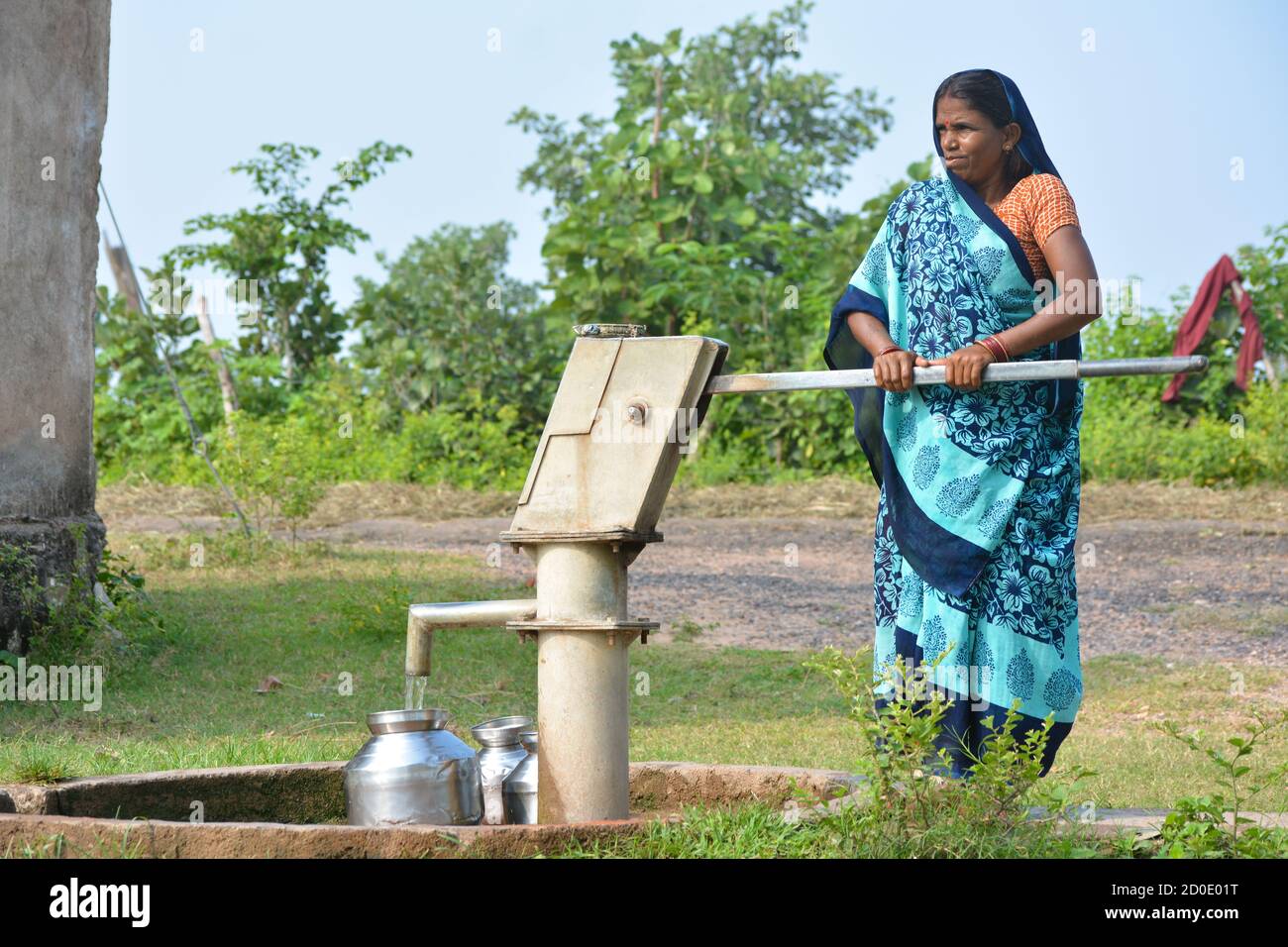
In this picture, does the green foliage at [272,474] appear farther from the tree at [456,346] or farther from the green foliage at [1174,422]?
the green foliage at [1174,422]

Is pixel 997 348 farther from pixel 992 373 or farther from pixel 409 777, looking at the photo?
pixel 409 777

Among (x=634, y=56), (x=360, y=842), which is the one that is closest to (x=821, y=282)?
(x=634, y=56)

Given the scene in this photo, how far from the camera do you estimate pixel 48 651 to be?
6.07 meters

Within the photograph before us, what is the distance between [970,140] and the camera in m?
3.50

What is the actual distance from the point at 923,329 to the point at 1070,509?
20.6 inches

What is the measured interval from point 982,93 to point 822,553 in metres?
6.74

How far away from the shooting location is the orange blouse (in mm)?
3420

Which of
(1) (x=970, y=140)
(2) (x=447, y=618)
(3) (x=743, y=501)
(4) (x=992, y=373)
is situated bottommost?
(2) (x=447, y=618)

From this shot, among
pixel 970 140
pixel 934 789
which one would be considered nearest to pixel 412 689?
pixel 934 789

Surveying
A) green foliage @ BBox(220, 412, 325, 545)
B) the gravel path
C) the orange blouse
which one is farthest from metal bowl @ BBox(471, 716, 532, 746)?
green foliage @ BBox(220, 412, 325, 545)

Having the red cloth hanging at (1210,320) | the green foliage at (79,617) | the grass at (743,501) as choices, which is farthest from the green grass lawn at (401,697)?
the red cloth hanging at (1210,320)

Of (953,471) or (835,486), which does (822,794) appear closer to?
(953,471)
